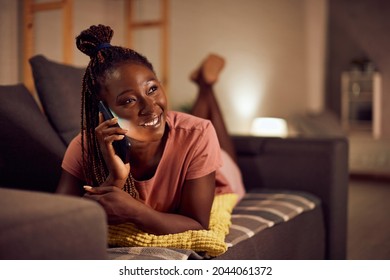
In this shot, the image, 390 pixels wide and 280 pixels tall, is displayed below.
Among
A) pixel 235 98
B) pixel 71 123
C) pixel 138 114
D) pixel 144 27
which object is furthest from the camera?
pixel 235 98

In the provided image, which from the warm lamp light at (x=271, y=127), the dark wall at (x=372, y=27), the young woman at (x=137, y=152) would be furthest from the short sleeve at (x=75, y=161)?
the dark wall at (x=372, y=27)

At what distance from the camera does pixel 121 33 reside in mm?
5500

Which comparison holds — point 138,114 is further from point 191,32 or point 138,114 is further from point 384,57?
point 384,57

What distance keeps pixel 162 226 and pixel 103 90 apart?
0.32 m

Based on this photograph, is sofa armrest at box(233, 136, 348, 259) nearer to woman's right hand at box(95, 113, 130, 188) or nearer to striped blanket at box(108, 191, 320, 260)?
striped blanket at box(108, 191, 320, 260)

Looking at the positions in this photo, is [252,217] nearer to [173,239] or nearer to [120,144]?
[173,239]

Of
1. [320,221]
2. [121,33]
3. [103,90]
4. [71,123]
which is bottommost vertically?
[320,221]

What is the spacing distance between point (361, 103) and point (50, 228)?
7.58 metres

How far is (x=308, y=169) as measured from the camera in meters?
2.04

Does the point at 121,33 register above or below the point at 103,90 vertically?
above

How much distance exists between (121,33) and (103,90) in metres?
4.55

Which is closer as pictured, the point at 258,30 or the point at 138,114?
the point at 138,114

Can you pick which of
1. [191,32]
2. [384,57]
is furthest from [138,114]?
[384,57]
